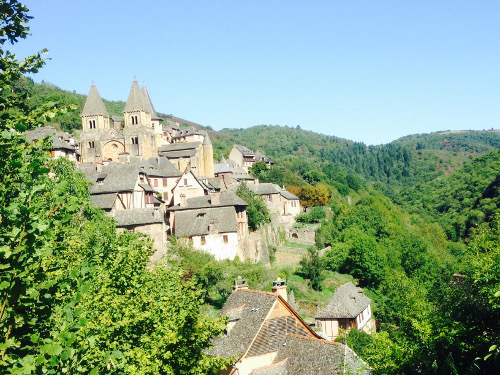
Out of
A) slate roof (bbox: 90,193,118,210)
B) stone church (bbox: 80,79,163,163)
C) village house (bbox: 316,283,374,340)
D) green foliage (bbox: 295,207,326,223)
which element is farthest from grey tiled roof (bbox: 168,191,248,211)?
green foliage (bbox: 295,207,326,223)

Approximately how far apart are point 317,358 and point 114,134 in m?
59.7

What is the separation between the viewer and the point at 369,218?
7962 cm

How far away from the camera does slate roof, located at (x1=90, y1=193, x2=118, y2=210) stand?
45.0 metres

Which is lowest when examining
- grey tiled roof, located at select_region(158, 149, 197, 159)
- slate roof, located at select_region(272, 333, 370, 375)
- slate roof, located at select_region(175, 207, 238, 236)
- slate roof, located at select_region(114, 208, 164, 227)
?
slate roof, located at select_region(272, 333, 370, 375)

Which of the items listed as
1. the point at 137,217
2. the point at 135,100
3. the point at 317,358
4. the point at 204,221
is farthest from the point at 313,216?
the point at 317,358

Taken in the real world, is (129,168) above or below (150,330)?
above

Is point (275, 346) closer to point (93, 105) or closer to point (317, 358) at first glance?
point (317, 358)

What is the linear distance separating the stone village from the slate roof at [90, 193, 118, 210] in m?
0.10

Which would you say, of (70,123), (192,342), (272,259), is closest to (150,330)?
(192,342)

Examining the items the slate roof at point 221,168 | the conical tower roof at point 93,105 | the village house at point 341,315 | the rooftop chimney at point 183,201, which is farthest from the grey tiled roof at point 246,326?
the slate roof at point 221,168

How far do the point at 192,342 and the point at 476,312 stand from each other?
12813mm

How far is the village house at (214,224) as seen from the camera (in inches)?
1898

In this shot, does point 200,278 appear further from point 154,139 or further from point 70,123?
point 70,123

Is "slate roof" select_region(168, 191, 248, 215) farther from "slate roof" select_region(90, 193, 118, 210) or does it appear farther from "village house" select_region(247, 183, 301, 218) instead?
"village house" select_region(247, 183, 301, 218)
